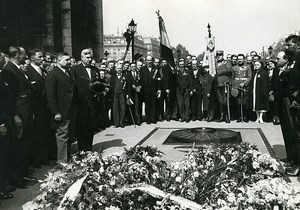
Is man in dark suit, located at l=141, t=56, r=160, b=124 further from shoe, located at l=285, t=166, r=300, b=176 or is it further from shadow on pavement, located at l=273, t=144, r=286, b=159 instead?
shoe, located at l=285, t=166, r=300, b=176

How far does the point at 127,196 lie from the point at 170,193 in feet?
1.25

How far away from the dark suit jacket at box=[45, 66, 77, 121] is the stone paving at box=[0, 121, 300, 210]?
3.79ft

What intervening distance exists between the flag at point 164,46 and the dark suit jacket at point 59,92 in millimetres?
8004

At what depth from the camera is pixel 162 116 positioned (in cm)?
1371

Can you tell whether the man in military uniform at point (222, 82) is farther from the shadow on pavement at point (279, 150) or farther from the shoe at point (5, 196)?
the shoe at point (5, 196)

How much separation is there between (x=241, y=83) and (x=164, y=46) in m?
3.89

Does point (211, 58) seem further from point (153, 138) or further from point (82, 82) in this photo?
point (82, 82)

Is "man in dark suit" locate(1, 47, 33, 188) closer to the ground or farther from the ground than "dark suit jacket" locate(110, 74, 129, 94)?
closer to the ground

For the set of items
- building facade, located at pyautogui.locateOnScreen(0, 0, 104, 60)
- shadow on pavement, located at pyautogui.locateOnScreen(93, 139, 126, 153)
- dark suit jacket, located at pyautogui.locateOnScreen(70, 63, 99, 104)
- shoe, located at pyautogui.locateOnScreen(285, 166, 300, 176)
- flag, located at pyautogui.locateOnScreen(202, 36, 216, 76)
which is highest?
building facade, located at pyautogui.locateOnScreen(0, 0, 104, 60)

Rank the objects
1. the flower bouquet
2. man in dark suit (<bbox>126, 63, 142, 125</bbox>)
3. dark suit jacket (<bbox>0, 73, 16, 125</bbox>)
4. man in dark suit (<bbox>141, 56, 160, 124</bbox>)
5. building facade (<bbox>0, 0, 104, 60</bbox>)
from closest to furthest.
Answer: the flower bouquet → dark suit jacket (<bbox>0, 73, 16, 125</bbox>) → man in dark suit (<bbox>126, 63, 142, 125</bbox>) → man in dark suit (<bbox>141, 56, 160, 124</bbox>) → building facade (<bbox>0, 0, 104, 60</bbox>)

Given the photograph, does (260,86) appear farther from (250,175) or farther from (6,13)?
(6,13)

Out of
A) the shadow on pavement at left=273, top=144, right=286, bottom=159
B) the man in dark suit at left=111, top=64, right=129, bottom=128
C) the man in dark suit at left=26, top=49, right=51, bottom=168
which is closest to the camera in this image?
the man in dark suit at left=26, top=49, right=51, bottom=168

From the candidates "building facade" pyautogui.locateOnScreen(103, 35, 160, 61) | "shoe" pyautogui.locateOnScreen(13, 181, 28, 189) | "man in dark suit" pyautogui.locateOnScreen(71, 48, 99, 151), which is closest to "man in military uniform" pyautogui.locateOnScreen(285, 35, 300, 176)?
"man in dark suit" pyautogui.locateOnScreen(71, 48, 99, 151)

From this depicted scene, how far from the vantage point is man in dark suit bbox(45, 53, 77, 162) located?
6883mm
